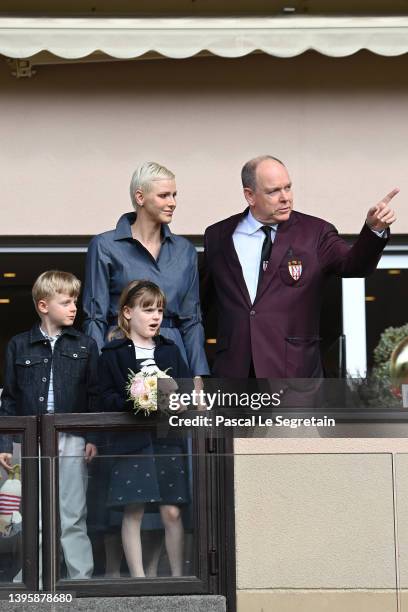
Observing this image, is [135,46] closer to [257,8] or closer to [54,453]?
[257,8]

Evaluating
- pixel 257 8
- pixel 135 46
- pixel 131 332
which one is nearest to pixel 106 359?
pixel 131 332

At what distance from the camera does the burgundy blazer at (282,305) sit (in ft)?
24.6

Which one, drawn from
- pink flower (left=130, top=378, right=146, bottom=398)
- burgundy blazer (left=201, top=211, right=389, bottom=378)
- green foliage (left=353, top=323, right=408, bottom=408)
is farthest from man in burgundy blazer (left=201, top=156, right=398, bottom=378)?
pink flower (left=130, top=378, right=146, bottom=398)

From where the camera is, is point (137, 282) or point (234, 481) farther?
point (137, 282)

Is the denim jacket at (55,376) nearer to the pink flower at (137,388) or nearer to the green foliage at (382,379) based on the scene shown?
the pink flower at (137,388)

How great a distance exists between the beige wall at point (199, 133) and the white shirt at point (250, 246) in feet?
5.80

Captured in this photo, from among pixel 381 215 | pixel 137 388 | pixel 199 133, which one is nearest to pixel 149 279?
pixel 137 388

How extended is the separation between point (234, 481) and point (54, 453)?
77 centimetres

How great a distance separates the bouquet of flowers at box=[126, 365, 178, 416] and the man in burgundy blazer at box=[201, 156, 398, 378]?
2.23 feet

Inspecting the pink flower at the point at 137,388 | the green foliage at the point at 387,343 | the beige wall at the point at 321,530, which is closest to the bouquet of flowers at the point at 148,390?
the pink flower at the point at 137,388

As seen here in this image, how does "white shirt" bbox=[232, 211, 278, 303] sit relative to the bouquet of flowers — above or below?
above

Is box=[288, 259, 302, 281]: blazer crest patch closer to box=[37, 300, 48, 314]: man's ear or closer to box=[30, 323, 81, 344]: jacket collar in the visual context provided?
box=[30, 323, 81, 344]: jacket collar

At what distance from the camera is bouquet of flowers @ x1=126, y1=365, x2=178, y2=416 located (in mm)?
6777

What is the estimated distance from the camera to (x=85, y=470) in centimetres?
670
